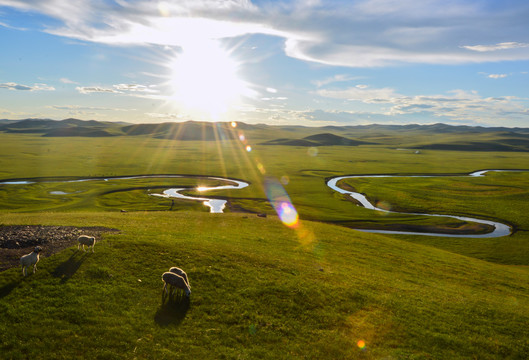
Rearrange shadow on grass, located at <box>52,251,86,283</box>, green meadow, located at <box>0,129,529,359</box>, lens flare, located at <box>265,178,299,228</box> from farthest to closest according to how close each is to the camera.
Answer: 1. lens flare, located at <box>265,178,299,228</box>
2. shadow on grass, located at <box>52,251,86,283</box>
3. green meadow, located at <box>0,129,529,359</box>

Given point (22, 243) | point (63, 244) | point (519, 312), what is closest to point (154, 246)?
point (63, 244)

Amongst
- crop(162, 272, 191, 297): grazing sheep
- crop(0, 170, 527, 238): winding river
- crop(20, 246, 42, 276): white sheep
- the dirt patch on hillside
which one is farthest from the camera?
crop(0, 170, 527, 238): winding river

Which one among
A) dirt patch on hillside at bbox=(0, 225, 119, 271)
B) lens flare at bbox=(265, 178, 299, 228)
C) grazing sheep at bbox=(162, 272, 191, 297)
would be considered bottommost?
lens flare at bbox=(265, 178, 299, 228)

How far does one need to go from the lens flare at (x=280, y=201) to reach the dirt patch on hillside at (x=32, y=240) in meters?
36.0

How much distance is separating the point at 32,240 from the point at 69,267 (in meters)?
6.87

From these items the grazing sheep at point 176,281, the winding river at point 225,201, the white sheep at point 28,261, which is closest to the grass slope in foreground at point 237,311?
the white sheep at point 28,261

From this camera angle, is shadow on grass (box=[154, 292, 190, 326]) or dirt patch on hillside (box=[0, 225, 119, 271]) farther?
dirt patch on hillside (box=[0, 225, 119, 271])

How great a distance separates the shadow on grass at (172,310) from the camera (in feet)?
61.2

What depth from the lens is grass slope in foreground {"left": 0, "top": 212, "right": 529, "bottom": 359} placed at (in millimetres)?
16964

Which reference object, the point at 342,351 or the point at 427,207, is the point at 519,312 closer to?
the point at 342,351

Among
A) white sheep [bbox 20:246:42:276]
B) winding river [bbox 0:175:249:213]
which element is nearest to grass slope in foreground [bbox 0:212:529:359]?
white sheep [bbox 20:246:42:276]

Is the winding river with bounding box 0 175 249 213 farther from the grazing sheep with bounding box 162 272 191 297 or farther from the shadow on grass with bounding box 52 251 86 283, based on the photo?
the grazing sheep with bounding box 162 272 191 297

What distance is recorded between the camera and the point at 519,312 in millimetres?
26297

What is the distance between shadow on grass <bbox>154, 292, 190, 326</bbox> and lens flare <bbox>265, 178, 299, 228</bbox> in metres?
37.6
